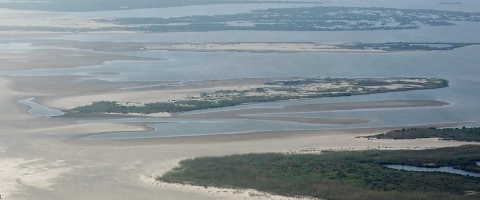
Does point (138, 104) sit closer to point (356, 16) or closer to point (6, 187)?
point (6, 187)

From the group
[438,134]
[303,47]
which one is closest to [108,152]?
[438,134]

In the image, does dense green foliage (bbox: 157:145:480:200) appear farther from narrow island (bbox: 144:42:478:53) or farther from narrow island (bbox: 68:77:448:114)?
narrow island (bbox: 144:42:478:53)

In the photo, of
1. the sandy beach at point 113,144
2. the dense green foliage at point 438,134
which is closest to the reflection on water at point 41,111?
the sandy beach at point 113,144

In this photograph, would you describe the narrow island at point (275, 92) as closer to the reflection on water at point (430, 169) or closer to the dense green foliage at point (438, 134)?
the dense green foliage at point (438, 134)

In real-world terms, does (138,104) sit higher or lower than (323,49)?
lower

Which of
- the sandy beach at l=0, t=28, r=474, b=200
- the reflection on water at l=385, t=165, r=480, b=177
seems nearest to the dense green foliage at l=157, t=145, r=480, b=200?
the reflection on water at l=385, t=165, r=480, b=177

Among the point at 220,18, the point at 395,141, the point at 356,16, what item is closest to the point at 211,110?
the point at 395,141
